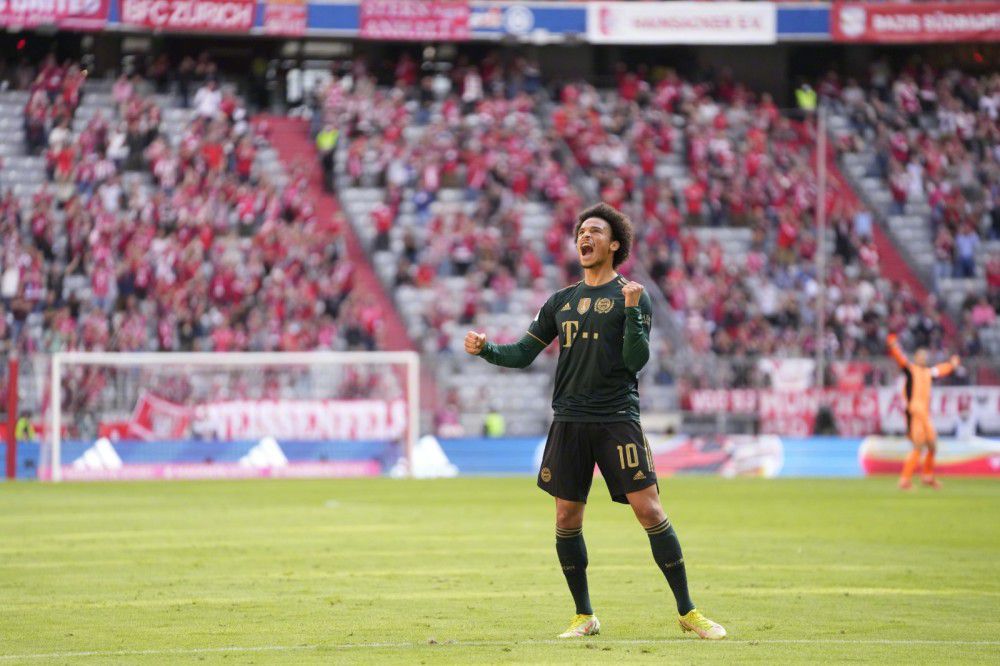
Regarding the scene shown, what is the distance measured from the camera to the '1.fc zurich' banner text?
47312mm

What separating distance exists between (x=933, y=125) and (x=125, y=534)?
114 feet

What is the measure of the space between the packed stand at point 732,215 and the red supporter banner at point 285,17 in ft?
24.7

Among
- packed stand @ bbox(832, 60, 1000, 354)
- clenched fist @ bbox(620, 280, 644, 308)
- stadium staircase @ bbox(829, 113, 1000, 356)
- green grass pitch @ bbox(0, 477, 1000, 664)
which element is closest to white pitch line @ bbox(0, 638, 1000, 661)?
green grass pitch @ bbox(0, 477, 1000, 664)

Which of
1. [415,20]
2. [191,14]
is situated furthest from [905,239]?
[191,14]

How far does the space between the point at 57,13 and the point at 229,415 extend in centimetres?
1489

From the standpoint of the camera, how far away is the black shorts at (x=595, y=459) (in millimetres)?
9930

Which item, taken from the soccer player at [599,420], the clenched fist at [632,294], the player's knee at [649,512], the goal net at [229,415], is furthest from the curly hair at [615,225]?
the goal net at [229,415]

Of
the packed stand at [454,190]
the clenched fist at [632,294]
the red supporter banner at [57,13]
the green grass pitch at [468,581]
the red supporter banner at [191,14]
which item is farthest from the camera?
the red supporter banner at [191,14]

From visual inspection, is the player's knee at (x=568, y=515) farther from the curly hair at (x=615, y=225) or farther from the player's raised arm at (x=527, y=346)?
the curly hair at (x=615, y=225)

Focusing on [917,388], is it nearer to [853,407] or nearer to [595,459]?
[853,407]

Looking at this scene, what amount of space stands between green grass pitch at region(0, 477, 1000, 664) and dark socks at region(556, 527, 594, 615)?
0.39m

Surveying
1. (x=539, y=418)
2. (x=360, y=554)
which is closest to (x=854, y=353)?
(x=539, y=418)

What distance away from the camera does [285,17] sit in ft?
147

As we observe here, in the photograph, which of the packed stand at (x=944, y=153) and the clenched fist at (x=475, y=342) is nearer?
the clenched fist at (x=475, y=342)
